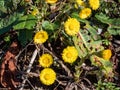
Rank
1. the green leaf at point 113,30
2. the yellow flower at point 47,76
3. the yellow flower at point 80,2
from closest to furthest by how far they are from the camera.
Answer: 1. the yellow flower at point 47,76
2. the yellow flower at point 80,2
3. the green leaf at point 113,30

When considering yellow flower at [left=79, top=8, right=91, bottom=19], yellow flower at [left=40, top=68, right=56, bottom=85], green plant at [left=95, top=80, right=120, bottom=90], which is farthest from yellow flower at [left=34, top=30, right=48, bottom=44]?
green plant at [left=95, top=80, right=120, bottom=90]

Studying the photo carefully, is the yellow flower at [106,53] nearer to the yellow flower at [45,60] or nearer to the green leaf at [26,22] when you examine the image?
the yellow flower at [45,60]

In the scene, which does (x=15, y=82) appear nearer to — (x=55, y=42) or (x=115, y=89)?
(x=55, y=42)

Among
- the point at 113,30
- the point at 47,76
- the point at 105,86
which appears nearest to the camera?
the point at 47,76

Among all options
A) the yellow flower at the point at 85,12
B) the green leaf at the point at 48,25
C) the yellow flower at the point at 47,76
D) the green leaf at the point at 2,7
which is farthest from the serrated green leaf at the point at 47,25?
the green leaf at the point at 2,7

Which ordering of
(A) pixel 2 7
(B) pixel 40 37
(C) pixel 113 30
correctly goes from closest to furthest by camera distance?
(B) pixel 40 37 < (C) pixel 113 30 < (A) pixel 2 7

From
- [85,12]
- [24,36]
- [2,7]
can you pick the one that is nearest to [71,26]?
[85,12]

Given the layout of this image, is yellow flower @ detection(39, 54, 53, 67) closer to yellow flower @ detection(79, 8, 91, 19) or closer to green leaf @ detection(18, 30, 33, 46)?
green leaf @ detection(18, 30, 33, 46)

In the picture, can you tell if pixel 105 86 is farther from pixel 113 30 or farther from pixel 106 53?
pixel 113 30
